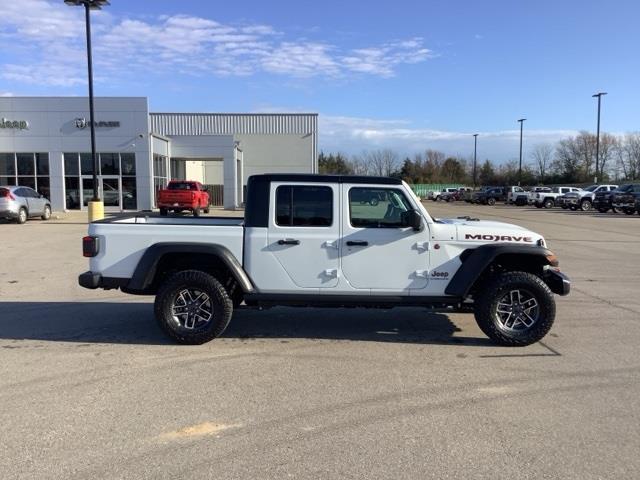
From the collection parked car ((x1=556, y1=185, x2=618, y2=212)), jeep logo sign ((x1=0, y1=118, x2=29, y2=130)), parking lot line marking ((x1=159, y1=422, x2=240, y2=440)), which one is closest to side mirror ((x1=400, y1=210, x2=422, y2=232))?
parking lot line marking ((x1=159, y1=422, x2=240, y2=440))

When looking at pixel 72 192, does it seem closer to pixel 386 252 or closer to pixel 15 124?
pixel 15 124

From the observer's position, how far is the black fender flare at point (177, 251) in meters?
6.11

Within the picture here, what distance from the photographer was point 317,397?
15.5 feet

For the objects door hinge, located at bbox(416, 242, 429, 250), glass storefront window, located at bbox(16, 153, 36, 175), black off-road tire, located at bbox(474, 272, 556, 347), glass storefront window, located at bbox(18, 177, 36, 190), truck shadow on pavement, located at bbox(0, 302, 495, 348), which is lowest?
truck shadow on pavement, located at bbox(0, 302, 495, 348)

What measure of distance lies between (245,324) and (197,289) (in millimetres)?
1186

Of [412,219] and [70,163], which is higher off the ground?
[70,163]

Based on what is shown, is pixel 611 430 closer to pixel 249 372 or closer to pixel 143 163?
pixel 249 372

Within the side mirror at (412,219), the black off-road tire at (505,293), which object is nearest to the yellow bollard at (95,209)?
the side mirror at (412,219)

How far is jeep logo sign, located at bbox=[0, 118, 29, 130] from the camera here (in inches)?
1276

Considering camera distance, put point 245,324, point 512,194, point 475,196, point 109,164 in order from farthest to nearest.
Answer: point 475,196 → point 512,194 → point 109,164 → point 245,324

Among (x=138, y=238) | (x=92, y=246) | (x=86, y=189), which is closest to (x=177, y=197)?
(x=86, y=189)

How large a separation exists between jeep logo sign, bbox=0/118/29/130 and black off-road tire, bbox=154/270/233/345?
102 feet

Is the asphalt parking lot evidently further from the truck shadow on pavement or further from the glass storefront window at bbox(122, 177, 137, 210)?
the glass storefront window at bbox(122, 177, 137, 210)

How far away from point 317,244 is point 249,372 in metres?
1.60
